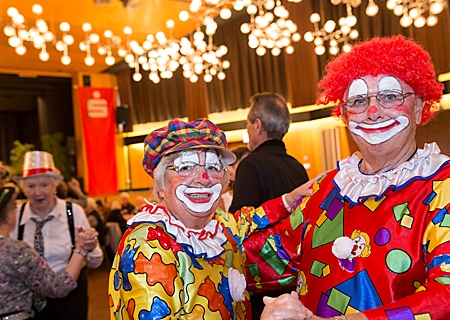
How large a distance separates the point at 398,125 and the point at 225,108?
989 centimetres

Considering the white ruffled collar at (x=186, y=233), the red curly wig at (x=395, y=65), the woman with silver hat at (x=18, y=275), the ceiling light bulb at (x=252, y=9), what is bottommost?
the woman with silver hat at (x=18, y=275)

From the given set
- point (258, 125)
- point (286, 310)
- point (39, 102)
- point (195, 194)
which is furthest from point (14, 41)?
point (39, 102)

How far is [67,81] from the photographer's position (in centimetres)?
1470

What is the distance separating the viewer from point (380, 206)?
1.55 metres

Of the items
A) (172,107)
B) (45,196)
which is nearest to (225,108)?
(172,107)

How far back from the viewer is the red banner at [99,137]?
11.6m

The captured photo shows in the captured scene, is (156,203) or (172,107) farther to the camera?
(172,107)

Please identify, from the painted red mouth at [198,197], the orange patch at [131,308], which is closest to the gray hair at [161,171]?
the painted red mouth at [198,197]

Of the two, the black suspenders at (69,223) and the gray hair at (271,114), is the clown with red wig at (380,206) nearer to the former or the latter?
the gray hair at (271,114)

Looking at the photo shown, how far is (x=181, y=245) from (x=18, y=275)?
1.30 meters

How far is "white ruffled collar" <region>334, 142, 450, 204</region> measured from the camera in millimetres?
1508

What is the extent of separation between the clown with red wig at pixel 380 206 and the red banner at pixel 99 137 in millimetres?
10402

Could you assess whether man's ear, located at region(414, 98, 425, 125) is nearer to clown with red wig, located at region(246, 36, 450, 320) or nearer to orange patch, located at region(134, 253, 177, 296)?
clown with red wig, located at region(246, 36, 450, 320)

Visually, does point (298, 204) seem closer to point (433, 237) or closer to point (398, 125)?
point (398, 125)
